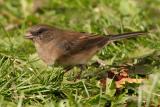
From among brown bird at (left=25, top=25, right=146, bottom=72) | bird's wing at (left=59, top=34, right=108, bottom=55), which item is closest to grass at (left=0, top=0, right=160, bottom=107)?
brown bird at (left=25, top=25, right=146, bottom=72)

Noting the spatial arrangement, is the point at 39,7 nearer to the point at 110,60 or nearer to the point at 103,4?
the point at 103,4

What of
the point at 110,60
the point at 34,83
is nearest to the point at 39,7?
the point at 110,60

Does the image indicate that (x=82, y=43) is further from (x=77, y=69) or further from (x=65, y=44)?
(x=77, y=69)

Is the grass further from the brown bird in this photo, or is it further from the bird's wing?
the bird's wing

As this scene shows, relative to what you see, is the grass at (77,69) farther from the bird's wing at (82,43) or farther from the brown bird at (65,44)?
the bird's wing at (82,43)

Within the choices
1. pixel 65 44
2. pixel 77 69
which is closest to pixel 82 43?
pixel 65 44
